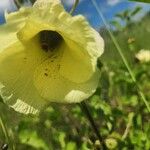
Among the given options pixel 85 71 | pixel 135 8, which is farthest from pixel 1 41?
pixel 135 8

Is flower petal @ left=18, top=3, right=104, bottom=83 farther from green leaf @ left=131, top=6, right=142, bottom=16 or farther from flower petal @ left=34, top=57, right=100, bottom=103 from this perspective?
green leaf @ left=131, top=6, right=142, bottom=16

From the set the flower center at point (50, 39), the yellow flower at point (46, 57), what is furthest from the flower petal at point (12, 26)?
the flower center at point (50, 39)

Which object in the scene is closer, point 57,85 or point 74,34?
point 74,34

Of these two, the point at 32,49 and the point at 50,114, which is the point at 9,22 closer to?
the point at 32,49

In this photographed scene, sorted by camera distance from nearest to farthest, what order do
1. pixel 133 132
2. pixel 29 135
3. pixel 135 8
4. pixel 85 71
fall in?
pixel 85 71
pixel 29 135
pixel 133 132
pixel 135 8

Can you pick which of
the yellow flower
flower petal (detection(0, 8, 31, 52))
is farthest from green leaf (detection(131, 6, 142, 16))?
flower petal (detection(0, 8, 31, 52))

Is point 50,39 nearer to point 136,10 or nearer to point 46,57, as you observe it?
point 46,57

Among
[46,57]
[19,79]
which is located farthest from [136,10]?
[19,79]
